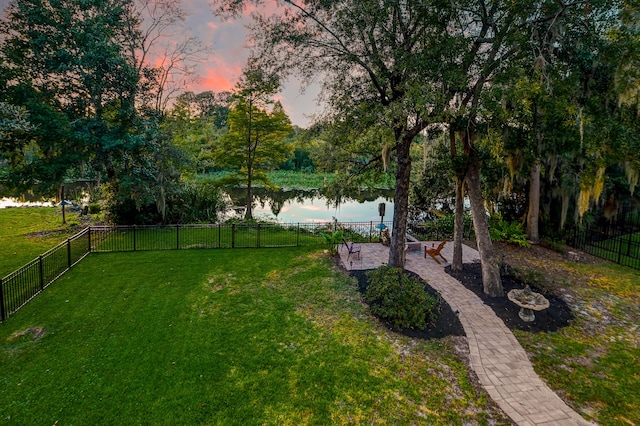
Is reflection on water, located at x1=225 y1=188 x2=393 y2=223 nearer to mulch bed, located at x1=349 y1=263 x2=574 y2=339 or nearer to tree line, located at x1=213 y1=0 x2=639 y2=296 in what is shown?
tree line, located at x1=213 y1=0 x2=639 y2=296

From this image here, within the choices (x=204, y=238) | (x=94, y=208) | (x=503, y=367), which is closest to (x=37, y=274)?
(x=204, y=238)

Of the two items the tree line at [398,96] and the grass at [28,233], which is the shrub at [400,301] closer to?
the tree line at [398,96]

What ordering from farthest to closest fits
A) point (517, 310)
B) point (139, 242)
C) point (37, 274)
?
point (139, 242)
point (37, 274)
point (517, 310)

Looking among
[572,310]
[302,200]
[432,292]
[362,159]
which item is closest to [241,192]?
[302,200]

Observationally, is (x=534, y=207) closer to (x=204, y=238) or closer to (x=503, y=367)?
(x=503, y=367)

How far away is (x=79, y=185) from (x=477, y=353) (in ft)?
133

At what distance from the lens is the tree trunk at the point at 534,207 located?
41.5 ft

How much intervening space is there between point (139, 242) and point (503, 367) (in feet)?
41.4

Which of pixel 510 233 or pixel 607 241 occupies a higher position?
pixel 510 233

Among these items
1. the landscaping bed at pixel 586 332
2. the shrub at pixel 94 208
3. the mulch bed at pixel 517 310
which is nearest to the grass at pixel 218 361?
the landscaping bed at pixel 586 332

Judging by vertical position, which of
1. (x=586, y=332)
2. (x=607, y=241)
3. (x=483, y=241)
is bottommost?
(x=586, y=332)

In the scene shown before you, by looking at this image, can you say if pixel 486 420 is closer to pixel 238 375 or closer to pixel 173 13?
pixel 238 375

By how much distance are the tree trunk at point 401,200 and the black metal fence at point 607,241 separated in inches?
332

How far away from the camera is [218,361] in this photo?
17.7 ft
